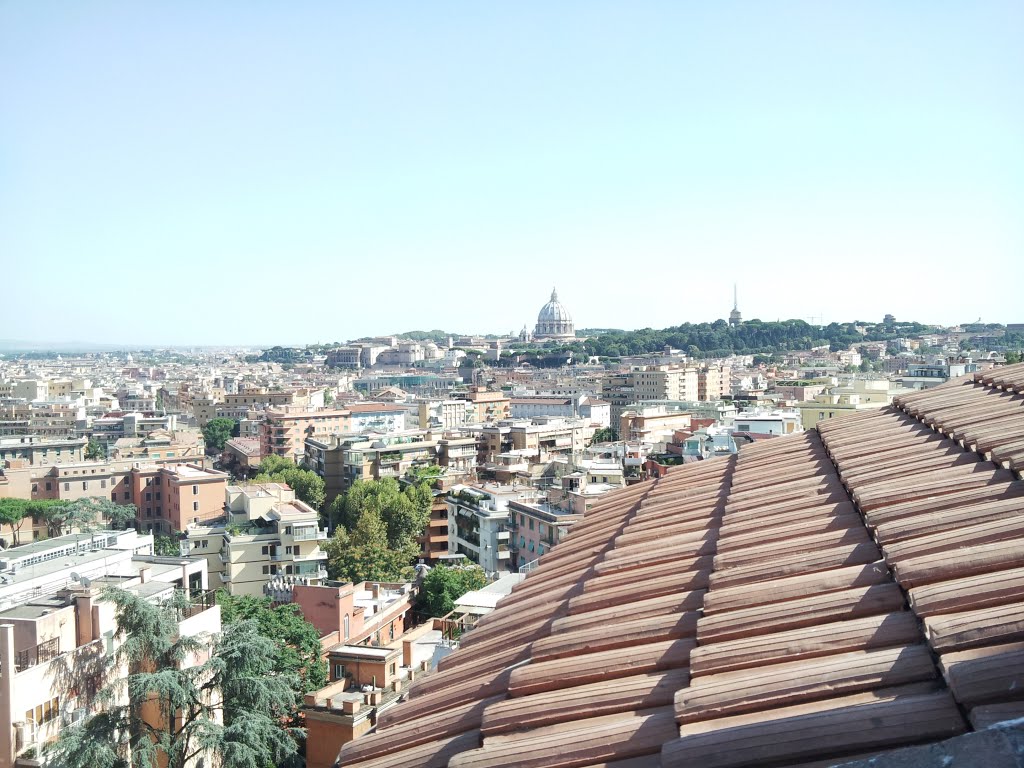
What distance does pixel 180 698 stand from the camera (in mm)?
7906

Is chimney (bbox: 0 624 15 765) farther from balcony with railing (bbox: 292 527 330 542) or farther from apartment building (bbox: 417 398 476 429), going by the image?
apartment building (bbox: 417 398 476 429)

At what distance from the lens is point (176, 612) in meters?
9.27

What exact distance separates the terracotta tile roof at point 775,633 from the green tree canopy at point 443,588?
1287 centimetres

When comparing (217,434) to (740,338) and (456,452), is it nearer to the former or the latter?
(456,452)

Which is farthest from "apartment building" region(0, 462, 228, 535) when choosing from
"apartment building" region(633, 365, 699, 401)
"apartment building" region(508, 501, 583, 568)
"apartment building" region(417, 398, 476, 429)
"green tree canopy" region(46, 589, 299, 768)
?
"apartment building" region(633, 365, 699, 401)

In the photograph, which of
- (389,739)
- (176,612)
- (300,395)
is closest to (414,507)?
(176,612)

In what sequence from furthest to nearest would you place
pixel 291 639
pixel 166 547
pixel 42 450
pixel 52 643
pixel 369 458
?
pixel 42 450, pixel 369 458, pixel 166 547, pixel 291 639, pixel 52 643

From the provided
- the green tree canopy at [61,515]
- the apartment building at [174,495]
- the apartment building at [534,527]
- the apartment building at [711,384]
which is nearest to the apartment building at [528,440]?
the apartment building at [174,495]

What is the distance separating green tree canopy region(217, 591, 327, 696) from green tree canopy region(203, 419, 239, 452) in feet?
127

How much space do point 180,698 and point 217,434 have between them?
45968mm

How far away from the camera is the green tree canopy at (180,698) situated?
7820 millimetres

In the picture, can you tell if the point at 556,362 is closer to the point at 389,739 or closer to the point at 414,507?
the point at 414,507

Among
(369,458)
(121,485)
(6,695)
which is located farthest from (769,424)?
(6,695)

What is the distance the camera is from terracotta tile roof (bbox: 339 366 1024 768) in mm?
1903
